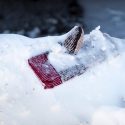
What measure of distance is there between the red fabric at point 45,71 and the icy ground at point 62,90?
0.15 feet

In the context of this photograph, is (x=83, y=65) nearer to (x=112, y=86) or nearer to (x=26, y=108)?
(x=112, y=86)

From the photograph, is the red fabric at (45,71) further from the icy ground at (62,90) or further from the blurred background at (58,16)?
the blurred background at (58,16)

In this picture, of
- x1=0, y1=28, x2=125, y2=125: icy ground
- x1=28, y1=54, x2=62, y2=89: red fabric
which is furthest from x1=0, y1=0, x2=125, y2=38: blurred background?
x1=28, y1=54, x2=62, y2=89: red fabric

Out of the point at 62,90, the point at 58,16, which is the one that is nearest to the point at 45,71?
the point at 62,90

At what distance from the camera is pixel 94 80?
124 inches

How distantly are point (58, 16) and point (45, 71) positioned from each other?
180 centimetres

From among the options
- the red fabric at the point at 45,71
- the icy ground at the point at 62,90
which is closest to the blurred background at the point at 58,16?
the icy ground at the point at 62,90

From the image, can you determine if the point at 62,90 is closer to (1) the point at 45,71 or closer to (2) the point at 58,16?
(1) the point at 45,71

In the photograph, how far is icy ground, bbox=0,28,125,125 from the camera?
9.44 feet

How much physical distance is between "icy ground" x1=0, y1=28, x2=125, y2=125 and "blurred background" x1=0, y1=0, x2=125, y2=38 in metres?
1.04

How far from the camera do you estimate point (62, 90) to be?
302 centimetres

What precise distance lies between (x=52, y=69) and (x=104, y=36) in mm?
753

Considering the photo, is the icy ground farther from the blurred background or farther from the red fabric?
the blurred background

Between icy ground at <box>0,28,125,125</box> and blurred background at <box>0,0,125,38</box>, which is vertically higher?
icy ground at <box>0,28,125,125</box>
